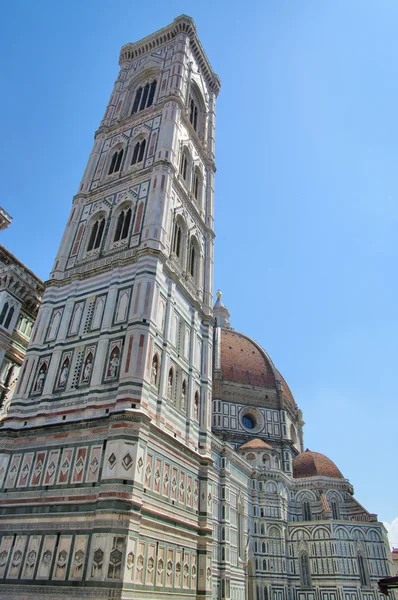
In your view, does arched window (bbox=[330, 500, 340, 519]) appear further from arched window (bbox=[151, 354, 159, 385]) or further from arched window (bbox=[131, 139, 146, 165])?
arched window (bbox=[131, 139, 146, 165])

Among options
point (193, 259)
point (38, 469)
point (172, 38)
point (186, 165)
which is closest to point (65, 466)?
point (38, 469)

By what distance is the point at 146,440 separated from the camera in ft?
44.4

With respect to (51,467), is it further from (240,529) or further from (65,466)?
(240,529)

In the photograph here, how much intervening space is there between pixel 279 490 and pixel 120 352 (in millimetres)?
33268

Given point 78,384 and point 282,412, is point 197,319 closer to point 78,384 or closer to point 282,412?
point 78,384

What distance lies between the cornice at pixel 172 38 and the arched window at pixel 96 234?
49.6 feet

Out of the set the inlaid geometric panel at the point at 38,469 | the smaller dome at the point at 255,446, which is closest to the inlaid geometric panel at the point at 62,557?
the inlaid geometric panel at the point at 38,469

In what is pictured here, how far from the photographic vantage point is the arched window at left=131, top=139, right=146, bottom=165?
2257 cm

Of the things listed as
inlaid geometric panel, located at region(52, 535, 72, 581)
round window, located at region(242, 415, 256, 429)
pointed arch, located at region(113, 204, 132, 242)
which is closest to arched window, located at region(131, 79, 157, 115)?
pointed arch, located at region(113, 204, 132, 242)

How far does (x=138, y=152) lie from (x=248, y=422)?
36316 millimetres

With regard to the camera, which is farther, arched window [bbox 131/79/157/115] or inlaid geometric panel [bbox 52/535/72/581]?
arched window [bbox 131/79/157/115]

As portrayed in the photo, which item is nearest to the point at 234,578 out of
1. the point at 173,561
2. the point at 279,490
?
the point at 279,490

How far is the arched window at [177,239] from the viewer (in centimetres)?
2022

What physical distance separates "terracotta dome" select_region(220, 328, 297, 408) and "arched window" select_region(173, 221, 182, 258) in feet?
116
